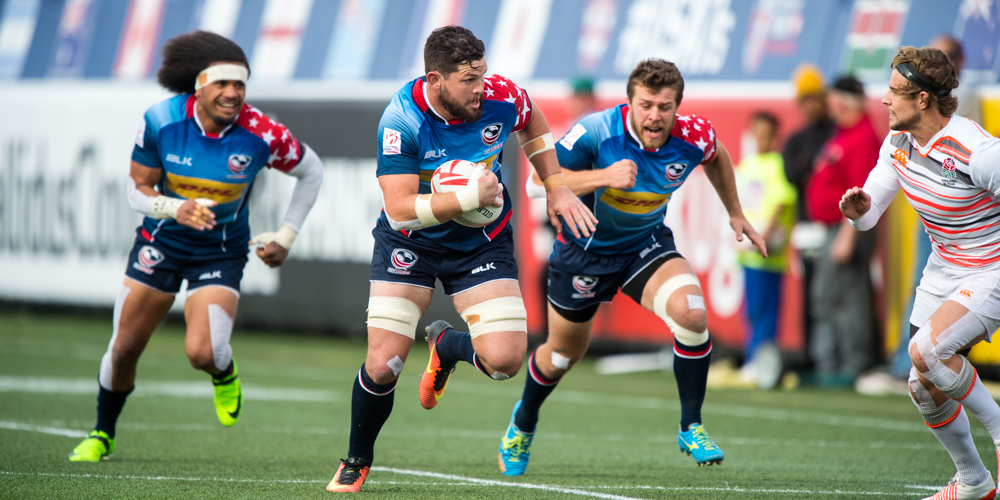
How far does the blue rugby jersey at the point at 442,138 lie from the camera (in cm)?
541

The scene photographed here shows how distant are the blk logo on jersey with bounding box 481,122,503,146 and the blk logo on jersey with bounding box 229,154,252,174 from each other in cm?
177

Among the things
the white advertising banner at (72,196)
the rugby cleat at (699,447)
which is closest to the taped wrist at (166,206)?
the rugby cleat at (699,447)

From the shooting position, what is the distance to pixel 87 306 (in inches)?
668

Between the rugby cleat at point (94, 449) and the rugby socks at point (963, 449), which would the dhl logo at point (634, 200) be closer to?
the rugby socks at point (963, 449)

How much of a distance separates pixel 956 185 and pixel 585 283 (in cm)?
219

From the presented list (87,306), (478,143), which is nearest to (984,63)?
(478,143)

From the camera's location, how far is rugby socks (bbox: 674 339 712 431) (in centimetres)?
614

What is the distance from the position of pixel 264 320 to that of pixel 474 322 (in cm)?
1048

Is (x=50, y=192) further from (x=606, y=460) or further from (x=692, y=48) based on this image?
(x=606, y=460)

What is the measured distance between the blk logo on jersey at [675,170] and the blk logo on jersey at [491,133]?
1189 mm

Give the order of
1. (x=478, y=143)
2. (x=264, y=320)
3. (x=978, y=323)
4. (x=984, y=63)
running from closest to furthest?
(x=978, y=323)
(x=478, y=143)
(x=984, y=63)
(x=264, y=320)

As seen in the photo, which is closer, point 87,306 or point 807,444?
point 807,444

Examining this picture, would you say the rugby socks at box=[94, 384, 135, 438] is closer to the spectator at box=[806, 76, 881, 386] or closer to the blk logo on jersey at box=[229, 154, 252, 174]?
the blk logo on jersey at box=[229, 154, 252, 174]

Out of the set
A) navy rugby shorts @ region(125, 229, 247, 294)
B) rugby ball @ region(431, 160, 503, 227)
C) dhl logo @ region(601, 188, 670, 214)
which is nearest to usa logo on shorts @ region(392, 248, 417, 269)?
rugby ball @ region(431, 160, 503, 227)
